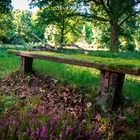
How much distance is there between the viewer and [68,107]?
562 cm

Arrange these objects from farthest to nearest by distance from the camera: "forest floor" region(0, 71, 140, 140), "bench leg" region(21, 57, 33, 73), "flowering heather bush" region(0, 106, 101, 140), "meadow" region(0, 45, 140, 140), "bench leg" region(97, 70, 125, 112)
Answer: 1. "bench leg" region(21, 57, 33, 73)
2. "bench leg" region(97, 70, 125, 112)
3. "forest floor" region(0, 71, 140, 140)
4. "meadow" region(0, 45, 140, 140)
5. "flowering heather bush" region(0, 106, 101, 140)

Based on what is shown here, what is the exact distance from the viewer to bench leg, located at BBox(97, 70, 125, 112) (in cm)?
529

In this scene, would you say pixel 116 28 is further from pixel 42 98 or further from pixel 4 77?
pixel 42 98

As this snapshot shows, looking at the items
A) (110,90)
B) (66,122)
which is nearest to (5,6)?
(110,90)

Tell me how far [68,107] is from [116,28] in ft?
71.1

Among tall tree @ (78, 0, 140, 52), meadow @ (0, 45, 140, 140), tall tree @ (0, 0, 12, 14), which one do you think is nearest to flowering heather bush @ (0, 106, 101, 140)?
meadow @ (0, 45, 140, 140)

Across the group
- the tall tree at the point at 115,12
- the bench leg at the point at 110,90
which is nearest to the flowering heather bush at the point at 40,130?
the bench leg at the point at 110,90

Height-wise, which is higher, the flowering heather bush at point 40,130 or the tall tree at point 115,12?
the tall tree at point 115,12

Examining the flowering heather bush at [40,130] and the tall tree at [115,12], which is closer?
the flowering heather bush at [40,130]

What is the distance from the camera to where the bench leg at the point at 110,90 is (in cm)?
529

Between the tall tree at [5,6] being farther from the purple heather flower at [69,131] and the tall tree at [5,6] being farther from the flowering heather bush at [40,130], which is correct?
the purple heather flower at [69,131]

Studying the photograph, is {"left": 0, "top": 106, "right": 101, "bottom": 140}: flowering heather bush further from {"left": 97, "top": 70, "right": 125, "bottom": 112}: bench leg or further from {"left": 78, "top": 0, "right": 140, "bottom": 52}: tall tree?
{"left": 78, "top": 0, "right": 140, "bottom": 52}: tall tree

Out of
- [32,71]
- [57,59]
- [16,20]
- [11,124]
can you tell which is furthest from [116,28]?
[16,20]

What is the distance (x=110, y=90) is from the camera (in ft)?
17.6
